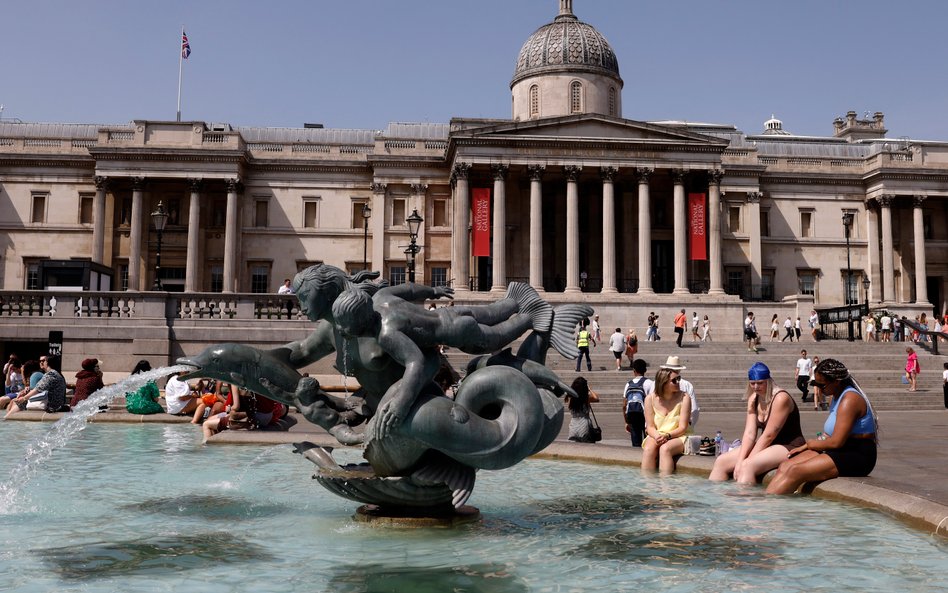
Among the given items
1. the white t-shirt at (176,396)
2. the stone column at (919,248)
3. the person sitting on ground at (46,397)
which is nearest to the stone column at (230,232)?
the person sitting on ground at (46,397)

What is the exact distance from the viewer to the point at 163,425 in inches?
590

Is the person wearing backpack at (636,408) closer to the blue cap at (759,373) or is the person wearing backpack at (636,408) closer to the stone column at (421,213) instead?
the blue cap at (759,373)

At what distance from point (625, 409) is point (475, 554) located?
Result: 6239 millimetres

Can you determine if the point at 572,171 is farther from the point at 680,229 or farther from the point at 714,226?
the point at 714,226

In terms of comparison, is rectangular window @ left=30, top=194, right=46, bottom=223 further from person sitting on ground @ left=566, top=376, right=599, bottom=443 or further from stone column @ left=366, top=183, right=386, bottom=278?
person sitting on ground @ left=566, top=376, right=599, bottom=443

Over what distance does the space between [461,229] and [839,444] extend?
38.7 meters

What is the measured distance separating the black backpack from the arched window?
1653 inches

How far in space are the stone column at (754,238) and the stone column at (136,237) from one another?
3705cm

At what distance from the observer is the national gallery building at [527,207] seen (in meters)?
46.2

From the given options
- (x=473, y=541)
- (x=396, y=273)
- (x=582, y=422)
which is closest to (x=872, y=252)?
(x=396, y=273)

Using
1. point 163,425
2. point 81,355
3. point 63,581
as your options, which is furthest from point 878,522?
point 81,355

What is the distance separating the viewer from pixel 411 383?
242 inches

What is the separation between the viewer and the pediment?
45688 mm

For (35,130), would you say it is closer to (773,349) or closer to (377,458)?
(773,349)
